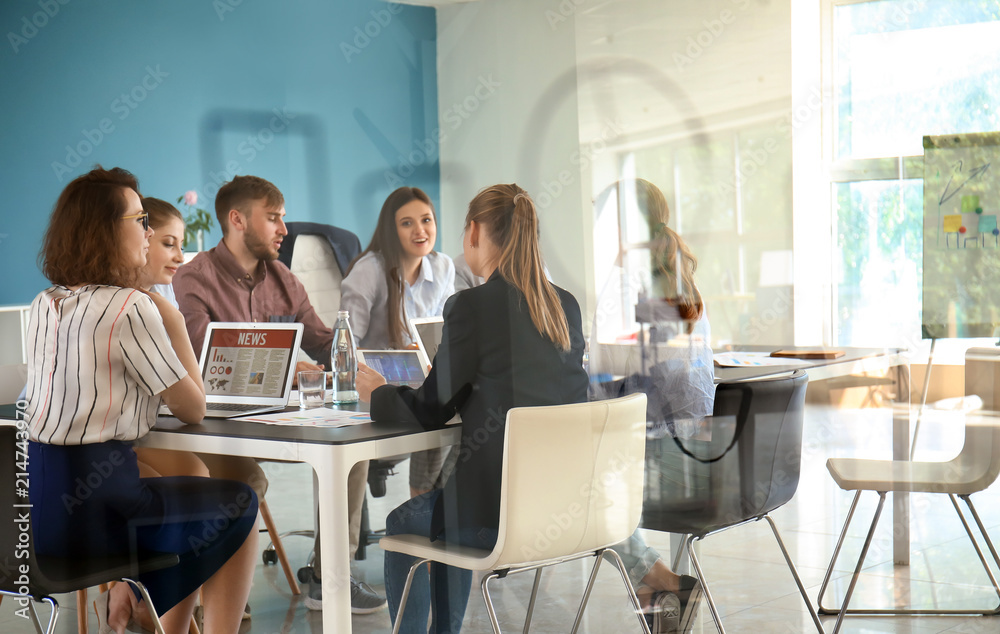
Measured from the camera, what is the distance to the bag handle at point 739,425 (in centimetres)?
183

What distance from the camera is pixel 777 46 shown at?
5.81 ft

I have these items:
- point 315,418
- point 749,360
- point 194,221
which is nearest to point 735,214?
point 749,360

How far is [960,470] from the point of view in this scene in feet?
6.06

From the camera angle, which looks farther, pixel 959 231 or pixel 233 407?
pixel 233 407

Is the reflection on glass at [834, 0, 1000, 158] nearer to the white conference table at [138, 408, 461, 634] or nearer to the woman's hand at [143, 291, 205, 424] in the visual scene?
the white conference table at [138, 408, 461, 634]

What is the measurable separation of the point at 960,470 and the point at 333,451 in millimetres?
1187

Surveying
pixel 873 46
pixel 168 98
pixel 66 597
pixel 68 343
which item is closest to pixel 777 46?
pixel 873 46

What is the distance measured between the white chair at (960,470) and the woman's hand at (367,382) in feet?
3.08

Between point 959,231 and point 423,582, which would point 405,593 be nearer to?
point 423,582

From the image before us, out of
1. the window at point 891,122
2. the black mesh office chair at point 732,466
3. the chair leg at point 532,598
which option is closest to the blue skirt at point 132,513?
the chair leg at point 532,598

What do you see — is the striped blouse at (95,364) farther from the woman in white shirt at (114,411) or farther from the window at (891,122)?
the window at (891,122)

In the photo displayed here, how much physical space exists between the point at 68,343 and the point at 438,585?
912 millimetres

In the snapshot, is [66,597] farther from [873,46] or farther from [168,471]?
[873,46]

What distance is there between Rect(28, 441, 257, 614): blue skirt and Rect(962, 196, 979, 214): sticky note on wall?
1548 mm
